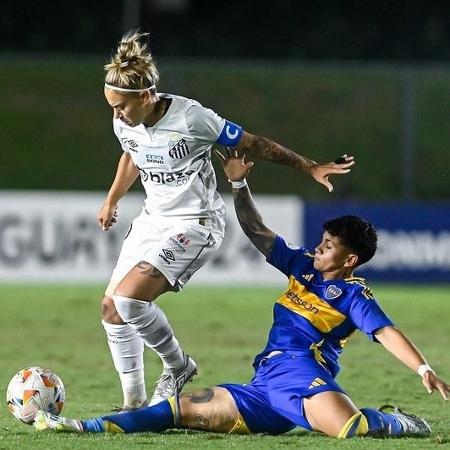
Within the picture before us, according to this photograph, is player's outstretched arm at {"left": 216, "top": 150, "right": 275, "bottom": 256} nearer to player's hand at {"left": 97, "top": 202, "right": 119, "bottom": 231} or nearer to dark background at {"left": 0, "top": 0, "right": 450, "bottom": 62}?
player's hand at {"left": 97, "top": 202, "right": 119, "bottom": 231}

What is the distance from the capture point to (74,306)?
51.9 ft

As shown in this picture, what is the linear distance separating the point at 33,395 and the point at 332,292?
5.66 ft

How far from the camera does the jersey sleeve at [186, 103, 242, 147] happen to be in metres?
7.36

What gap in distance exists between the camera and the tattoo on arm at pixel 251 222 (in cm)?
730

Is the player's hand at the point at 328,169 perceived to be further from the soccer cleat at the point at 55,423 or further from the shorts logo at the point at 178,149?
the soccer cleat at the point at 55,423

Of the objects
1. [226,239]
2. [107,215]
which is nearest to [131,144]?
[107,215]

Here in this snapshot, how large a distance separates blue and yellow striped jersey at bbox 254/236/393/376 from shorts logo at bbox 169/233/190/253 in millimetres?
747

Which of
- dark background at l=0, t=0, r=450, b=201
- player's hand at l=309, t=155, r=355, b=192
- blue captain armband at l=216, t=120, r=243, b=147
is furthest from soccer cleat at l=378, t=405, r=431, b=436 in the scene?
dark background at l=0, t=0, r=450, b=201

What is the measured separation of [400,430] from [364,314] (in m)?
0.66

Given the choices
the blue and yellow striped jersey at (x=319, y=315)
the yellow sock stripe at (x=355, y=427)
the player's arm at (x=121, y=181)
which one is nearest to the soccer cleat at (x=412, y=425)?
the yellow sock stripe at (x=355, y=427)

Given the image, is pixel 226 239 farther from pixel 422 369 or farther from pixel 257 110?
pixel 422 369

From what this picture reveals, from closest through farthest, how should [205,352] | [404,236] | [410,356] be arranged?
[410,356] < [205,352] < [404,236]

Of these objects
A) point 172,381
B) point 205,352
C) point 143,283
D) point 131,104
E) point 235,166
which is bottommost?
point 205,352

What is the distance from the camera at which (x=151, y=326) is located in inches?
287
